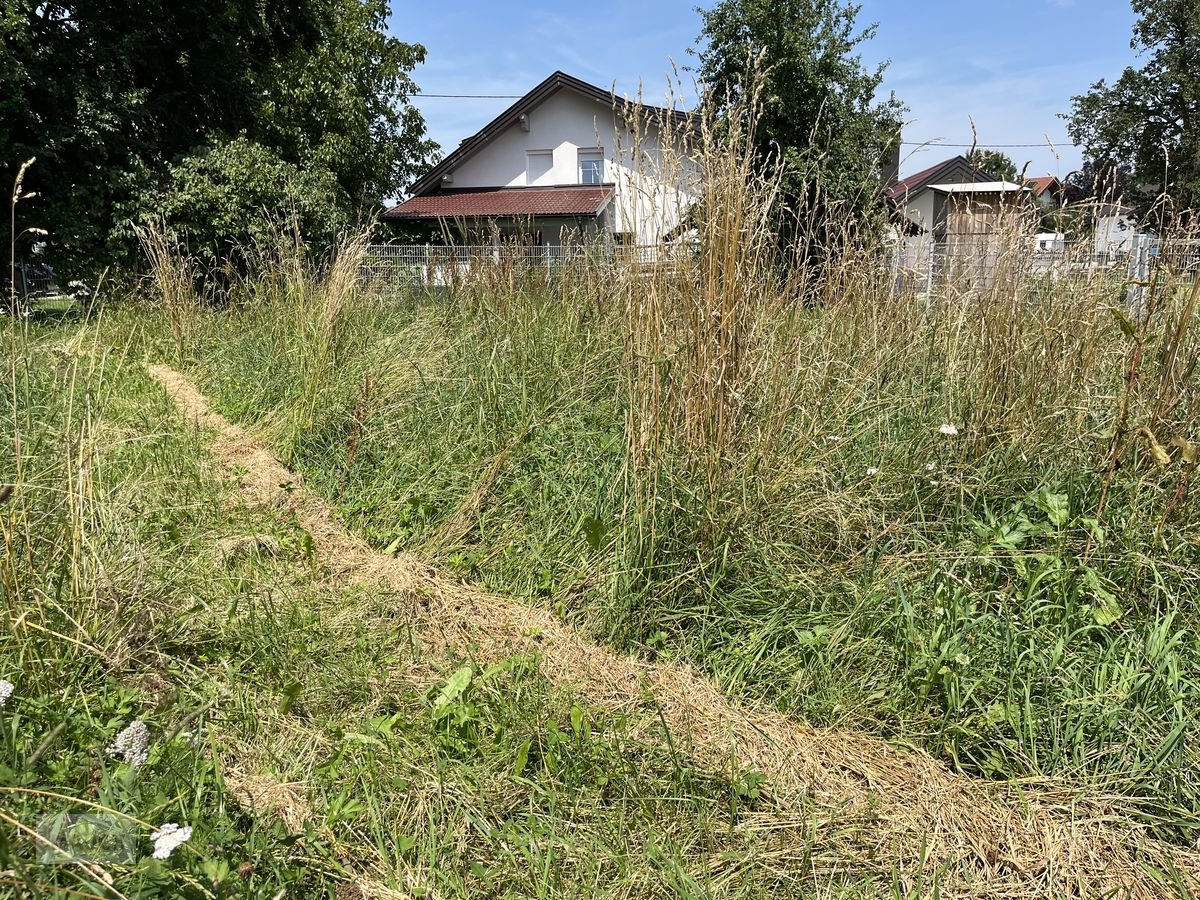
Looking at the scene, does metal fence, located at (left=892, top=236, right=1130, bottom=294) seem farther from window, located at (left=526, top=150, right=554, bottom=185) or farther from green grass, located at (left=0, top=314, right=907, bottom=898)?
window, located at (left=526, top=150, right=554, bottom=185)

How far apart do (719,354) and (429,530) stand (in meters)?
1.50

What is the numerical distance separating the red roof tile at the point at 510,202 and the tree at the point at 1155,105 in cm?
1530

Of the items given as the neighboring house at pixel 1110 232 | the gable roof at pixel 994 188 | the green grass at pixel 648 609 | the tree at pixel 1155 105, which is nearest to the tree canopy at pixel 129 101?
the green grass at pixel 648 609

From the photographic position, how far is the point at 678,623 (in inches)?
91.0

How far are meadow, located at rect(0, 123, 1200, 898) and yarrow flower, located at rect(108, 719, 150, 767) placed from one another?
0.02m

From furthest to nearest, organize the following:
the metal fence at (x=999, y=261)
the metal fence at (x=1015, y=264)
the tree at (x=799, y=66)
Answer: the tree at (x=799, y=66), the metal fence at (x=1015, y=264), the metal fence at (x=999, y=261)

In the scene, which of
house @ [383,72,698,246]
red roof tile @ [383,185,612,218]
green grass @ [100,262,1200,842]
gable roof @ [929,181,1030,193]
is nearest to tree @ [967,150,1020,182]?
gable roof @ [929,181,1030,193]

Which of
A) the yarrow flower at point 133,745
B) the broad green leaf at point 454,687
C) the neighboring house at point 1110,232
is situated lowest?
the broad green leaf at point 454,687

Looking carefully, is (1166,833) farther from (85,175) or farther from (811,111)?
(811,111)

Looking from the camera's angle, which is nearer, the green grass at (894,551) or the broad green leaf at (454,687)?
the green grass at (894,551)

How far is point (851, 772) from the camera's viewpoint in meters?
1.82

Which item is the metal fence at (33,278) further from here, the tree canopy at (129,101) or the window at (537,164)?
the window at (537,164)

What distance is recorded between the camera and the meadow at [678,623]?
1.55m

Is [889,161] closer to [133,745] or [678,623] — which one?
[678,623]
